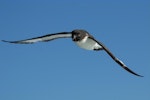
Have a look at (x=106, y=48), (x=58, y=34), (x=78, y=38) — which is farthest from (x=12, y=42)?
(x=106, y=48)

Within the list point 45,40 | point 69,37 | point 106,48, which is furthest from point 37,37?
point 106,48

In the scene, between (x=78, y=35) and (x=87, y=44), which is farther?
(x=87, y=44)

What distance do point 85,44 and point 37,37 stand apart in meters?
3.38

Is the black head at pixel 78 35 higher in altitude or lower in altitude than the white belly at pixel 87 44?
higher

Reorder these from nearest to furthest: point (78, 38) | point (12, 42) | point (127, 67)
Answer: point (127, 67)
point (78, 38)
point (12, 42)

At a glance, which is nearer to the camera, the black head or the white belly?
the black head

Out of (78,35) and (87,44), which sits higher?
(78,35)

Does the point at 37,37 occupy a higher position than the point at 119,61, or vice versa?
the point at 37,37

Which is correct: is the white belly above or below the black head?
below

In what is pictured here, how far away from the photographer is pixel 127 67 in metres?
17.8

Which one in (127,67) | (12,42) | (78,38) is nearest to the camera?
(127,67)

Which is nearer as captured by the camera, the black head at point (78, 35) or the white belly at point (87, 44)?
the black head at point (78, 35)

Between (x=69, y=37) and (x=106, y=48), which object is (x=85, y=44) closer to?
(x=69, y=37)

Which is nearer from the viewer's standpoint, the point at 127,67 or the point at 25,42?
the point at 127,67
